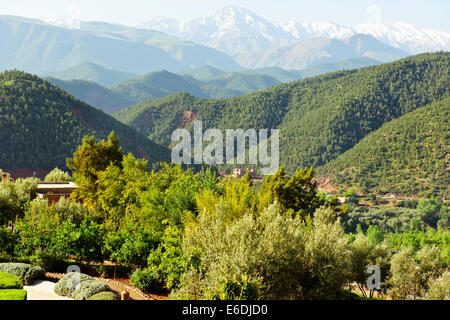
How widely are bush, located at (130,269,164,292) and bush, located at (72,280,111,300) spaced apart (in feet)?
11.1

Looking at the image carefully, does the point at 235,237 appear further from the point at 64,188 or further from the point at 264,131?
the point at 264,131

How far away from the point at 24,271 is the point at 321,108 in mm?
142803

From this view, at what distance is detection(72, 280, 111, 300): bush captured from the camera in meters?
16.7

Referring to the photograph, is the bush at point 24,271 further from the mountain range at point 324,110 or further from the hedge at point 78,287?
the mountain range at point 324,110

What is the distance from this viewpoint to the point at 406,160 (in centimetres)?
10494

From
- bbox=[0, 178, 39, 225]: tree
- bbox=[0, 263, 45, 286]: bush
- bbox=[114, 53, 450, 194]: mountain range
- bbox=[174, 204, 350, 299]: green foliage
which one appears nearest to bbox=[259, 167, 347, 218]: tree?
bbox=[174, 204, 350, 299]: green foliage

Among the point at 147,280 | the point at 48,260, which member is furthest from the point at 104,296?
the point at 48,260

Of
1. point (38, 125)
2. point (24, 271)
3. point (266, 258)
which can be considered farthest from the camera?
point (38, 125)

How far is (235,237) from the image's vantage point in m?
16.2

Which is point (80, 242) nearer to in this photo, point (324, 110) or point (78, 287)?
point (78, 287)

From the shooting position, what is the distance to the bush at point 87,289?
16.7 meters

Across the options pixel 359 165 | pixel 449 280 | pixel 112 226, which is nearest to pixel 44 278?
pixel 112 226

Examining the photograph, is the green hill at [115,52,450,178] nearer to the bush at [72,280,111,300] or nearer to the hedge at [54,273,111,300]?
the hedge at [54,273,111,300]

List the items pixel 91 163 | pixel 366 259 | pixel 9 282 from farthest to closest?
pixel 91 163, pixel 366 259, pixel 9 282
